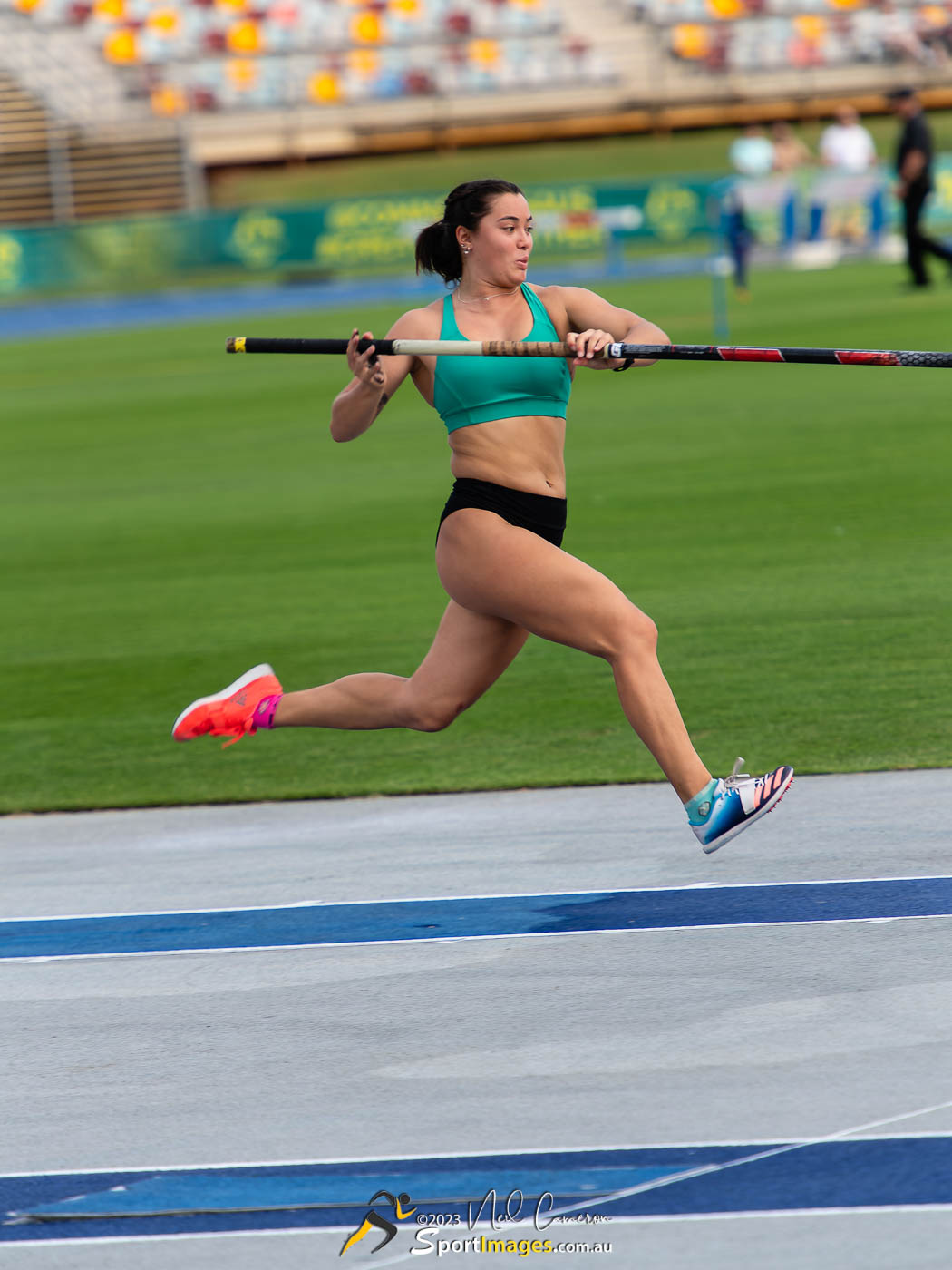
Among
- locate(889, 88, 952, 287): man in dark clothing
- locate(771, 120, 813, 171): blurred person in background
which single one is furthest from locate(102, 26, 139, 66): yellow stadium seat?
locate(889, 88, 952, 287): man in dark clothing

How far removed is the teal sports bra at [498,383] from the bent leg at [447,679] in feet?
1.91

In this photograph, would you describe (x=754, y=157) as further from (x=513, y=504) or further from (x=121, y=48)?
(x=513, y=504)

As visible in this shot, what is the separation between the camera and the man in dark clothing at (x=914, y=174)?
23453 millimetres

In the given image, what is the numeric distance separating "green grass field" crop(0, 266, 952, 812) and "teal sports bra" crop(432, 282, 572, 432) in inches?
80.8

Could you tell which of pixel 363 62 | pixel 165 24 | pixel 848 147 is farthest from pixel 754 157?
pixel 165 24

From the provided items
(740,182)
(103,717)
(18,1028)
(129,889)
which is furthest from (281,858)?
(740,182)

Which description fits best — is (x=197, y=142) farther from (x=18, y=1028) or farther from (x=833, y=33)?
(x=18, y=1028)

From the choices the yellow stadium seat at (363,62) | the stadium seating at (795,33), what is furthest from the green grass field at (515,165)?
the yellow stadium seat at (363,62)

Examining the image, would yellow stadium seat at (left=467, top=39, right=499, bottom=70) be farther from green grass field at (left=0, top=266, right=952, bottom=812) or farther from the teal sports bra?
the teal sports bra

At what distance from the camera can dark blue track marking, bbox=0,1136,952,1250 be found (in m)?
3.55

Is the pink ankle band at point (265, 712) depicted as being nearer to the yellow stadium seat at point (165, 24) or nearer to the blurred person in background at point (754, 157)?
the blurred person in background at point (754, 157)

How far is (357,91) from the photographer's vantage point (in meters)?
47.4

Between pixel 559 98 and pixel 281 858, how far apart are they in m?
43.0

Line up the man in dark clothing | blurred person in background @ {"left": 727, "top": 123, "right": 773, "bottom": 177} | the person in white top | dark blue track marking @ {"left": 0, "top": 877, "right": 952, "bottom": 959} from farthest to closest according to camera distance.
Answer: blurred person in background @ {"left": 727, "top": 123, "right": 773, "bottom": 177}, the person in white top, the man in dark clothing, dark blue track marking @ {"left": 0, "top": 877, "right": 952, "bottom": 959}
